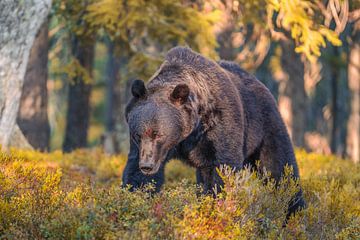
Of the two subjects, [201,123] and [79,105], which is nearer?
[201,123]

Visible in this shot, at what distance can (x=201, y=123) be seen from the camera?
704cm

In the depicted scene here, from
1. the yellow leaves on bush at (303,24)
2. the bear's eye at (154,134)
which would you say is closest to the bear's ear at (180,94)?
the bear's eye at (154,134)

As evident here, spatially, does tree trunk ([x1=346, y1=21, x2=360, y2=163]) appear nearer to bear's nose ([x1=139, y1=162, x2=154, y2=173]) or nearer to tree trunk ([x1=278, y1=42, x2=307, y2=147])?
tree trunk ([x1=278, y1=42, x2=307, y2=147])

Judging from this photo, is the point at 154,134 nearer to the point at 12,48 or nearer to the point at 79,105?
the point at 12,48

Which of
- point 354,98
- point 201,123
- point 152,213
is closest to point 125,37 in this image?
point 201,123

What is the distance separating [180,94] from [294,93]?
1361 cm

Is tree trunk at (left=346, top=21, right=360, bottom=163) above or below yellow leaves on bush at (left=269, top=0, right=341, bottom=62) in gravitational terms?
below

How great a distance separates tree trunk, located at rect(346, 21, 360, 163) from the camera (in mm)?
21078

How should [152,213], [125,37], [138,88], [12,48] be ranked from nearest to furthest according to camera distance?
1. [152,213]
2. [138,88]
3. [12,48]
4. [125,37]

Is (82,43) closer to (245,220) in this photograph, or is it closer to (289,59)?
(289,59)

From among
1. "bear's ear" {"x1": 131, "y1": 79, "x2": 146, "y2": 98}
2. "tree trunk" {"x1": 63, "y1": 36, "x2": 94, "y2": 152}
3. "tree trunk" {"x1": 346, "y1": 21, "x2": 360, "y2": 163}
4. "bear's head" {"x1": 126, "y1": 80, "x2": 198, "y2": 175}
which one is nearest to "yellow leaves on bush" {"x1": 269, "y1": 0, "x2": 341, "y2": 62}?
"bear's head" {"x1": 126, "y1": 80, "x2": 198, "y2": 175}

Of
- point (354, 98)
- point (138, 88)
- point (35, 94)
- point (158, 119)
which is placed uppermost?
point (138, 88)

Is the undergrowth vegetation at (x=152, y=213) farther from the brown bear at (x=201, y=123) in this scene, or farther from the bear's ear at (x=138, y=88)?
the bear's ear at (x=138, y=88)

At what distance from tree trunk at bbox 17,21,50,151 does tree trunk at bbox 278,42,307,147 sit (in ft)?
23.9
